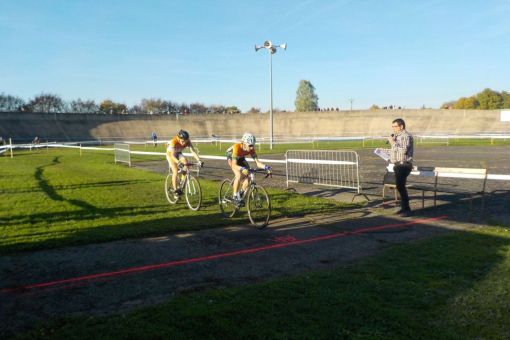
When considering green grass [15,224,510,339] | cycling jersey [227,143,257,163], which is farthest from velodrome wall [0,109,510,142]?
green grass [15,224,510,339]

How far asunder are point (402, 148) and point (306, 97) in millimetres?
131010

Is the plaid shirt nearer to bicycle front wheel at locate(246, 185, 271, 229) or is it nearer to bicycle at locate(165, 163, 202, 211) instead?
bicycle front wheel at locate(246, 185, 271, 229)

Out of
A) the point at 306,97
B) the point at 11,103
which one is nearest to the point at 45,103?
the point at 11,103

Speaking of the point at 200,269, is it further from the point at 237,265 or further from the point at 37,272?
the point at 37,272

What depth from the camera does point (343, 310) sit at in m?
4.45

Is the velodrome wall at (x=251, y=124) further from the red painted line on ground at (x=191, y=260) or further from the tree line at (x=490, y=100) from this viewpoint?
the red painted line on ground at (x=191, y=260)

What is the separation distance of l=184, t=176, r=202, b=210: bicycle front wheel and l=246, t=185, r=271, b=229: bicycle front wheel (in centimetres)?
192

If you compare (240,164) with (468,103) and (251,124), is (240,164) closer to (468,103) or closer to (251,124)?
(251,124)

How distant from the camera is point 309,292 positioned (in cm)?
498

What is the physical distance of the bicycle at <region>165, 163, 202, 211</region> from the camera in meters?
10.5

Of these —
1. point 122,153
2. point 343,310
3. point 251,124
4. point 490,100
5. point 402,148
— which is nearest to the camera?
point 343,310

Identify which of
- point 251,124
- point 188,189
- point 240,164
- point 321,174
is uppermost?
point 251,124

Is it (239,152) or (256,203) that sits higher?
(239,152)

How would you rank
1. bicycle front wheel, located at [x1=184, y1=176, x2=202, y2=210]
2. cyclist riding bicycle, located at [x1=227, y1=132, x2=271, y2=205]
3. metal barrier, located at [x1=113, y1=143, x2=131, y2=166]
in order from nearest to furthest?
cyclist riding bicycle, located at [x1=227, y1=132, x2=271, y2=205]
bicycle front wheel, located at [x1=184, y1=176, x2=202, y2=210]
metal barrier, located at [x1=113, y1=143, x2=131, y2=166]
